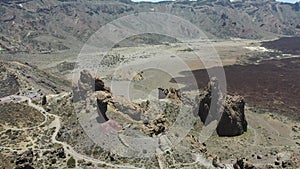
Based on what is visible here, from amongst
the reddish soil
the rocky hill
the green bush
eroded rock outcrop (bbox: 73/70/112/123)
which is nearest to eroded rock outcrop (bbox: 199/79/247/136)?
eroded rock outcrop (bbox: 73/70/112/123)

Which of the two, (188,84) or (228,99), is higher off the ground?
(228,99)

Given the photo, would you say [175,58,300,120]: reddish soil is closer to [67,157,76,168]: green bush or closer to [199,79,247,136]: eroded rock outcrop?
[199,79,247,136]: eroded rock outcrop

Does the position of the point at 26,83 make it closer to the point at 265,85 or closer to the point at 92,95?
the point at 92,95

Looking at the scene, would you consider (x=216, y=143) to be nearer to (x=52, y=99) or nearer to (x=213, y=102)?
(x=213, y=102)

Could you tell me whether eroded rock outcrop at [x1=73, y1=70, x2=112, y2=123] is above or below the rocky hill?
above

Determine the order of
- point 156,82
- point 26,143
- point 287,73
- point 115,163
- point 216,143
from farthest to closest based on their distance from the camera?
point 287,73
point 156,82
point 216,143
point 26,143
point 115,163

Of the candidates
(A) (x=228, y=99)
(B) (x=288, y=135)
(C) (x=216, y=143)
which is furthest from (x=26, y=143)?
(B) (x=288, y=135)

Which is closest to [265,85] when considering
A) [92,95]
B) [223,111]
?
[223,111]
